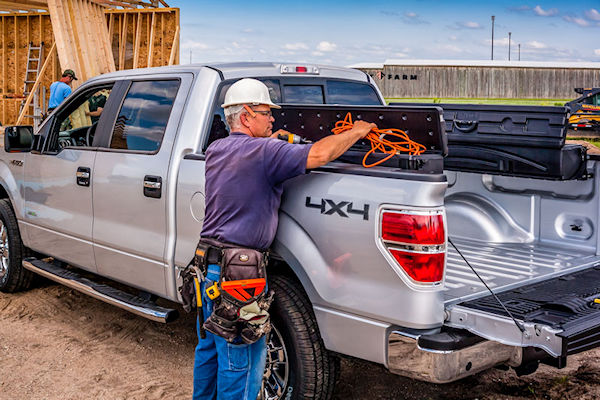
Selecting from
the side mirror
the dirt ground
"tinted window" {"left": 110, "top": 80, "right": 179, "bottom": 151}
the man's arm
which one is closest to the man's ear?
the man's arm

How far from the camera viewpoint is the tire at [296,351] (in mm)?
3594

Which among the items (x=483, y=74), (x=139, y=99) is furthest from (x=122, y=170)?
(x=483, y=74)

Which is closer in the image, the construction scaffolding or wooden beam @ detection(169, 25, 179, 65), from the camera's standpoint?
the construction scaffolding

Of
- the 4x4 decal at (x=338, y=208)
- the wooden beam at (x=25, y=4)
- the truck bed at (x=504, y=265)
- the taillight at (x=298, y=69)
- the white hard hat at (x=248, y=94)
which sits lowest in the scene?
the truck bed at (x=504, y=265)

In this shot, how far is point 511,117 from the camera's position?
4.53 m

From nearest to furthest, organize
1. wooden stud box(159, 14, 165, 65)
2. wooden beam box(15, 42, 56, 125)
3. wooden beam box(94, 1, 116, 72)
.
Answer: wooden beam box(94, 1, 116, 72) < wooden beam box(15, 42, 56, 125) < wooden stud box(159, 14, 165, 65)

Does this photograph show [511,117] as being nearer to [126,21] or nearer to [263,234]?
[263,234]

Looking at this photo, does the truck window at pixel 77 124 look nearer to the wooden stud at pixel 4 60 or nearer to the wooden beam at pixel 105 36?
the wooden beam at pixel 105 36

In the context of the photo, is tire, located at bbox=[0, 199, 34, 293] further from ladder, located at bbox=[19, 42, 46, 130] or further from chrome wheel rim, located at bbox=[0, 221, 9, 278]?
ladder, located at bbox=[19, 42, 46, 130]

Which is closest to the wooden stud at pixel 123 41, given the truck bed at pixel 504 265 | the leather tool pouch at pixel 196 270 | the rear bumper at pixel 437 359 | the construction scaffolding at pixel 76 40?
the construction scaffolding at pixel 76 40

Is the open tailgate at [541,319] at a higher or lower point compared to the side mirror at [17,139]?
lower

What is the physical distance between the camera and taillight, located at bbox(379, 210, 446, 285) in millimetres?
3131

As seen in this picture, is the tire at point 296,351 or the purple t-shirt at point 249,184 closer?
the purple t-shirt at point 249,184

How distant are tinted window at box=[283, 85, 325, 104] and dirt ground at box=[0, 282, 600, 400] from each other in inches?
71.9
